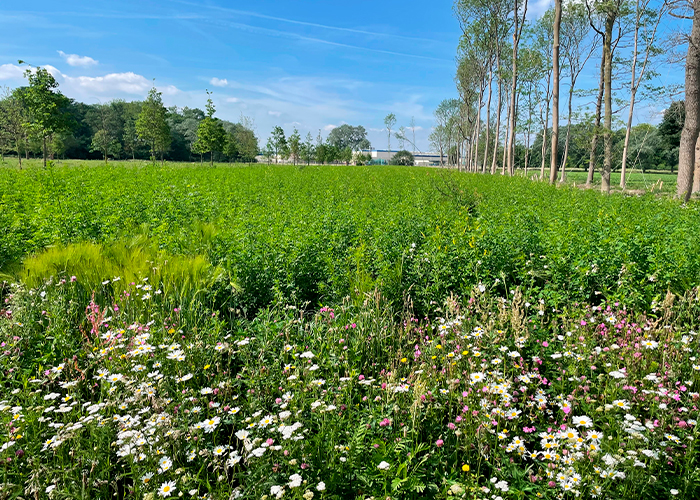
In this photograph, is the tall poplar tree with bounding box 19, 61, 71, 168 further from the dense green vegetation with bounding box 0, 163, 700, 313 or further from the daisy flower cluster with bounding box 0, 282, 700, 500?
the daisy flower cluster with bounding box 0, 282, 700, 500

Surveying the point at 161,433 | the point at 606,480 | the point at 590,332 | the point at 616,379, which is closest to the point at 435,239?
the point at 590,332

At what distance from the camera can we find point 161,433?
221 centimetres

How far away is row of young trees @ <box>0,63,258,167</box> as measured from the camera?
2666 centimetres

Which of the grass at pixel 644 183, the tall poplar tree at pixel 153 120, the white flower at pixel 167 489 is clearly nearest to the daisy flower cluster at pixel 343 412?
the white flower at pixel 167 489

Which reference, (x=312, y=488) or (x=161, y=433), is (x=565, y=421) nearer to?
(x=312, y=488)

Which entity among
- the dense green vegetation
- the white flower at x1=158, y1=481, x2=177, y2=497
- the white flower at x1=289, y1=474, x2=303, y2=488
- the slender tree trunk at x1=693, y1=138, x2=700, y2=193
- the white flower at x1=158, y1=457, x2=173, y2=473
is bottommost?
the white flower at x1=158, y1=481, x2=177, y2=497

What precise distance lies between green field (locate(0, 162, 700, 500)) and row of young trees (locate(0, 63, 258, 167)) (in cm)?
2761

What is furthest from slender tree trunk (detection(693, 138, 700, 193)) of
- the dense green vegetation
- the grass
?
the dense green vegetation

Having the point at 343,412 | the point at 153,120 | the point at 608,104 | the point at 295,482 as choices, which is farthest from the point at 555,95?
the point at 153,120

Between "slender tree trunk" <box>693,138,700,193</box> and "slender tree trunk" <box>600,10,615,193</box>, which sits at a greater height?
"slender tree trunk" <box>600,10,615,193</box>

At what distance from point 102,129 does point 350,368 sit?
277 ft

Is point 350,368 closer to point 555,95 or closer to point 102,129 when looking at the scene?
point 555,95

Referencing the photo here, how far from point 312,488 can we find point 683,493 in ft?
6.34

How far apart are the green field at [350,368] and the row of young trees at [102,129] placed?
27.6m
